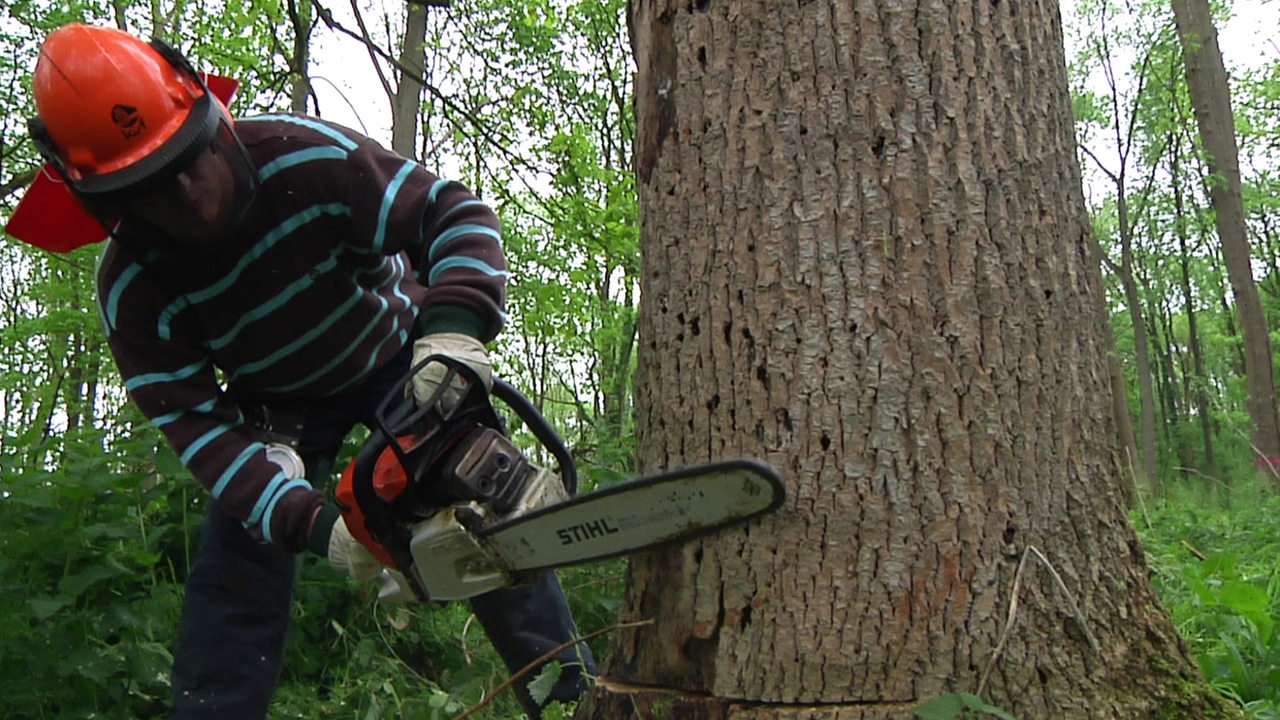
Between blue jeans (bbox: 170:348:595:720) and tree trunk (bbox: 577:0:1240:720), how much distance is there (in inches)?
38.5

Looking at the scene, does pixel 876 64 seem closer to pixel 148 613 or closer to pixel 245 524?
pixel 245 524

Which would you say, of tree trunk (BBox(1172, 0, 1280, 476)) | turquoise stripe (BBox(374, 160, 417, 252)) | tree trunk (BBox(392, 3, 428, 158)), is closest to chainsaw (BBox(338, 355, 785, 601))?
turquoise stripe (BBox(374, 160, 417, 252))

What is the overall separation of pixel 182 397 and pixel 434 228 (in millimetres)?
794

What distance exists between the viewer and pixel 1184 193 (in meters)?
21.7

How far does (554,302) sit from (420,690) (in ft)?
18.0

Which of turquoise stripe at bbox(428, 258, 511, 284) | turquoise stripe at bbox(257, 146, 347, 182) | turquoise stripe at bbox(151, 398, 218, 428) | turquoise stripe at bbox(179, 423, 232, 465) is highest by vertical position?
turquoise stripe at bbox(257, 146, 347, 182)

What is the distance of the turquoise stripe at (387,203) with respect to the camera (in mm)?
2297

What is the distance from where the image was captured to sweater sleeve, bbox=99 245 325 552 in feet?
7.61

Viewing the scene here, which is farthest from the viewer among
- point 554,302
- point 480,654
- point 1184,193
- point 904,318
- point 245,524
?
point 1184,193

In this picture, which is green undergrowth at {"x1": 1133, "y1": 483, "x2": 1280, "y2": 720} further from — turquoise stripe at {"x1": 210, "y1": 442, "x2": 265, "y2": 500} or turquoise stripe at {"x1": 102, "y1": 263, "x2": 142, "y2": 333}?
turquoise stripe at {"x1": 102, "y1": 263, "x2": 142, "y2": 333}

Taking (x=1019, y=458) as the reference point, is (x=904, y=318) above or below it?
above

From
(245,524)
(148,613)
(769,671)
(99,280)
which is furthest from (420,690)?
(769,671)

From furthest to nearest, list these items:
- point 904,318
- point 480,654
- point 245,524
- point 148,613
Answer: point 480,654, point 148,613, point 245,524, point 904,318

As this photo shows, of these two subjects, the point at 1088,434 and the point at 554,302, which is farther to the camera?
the point at 554,302
